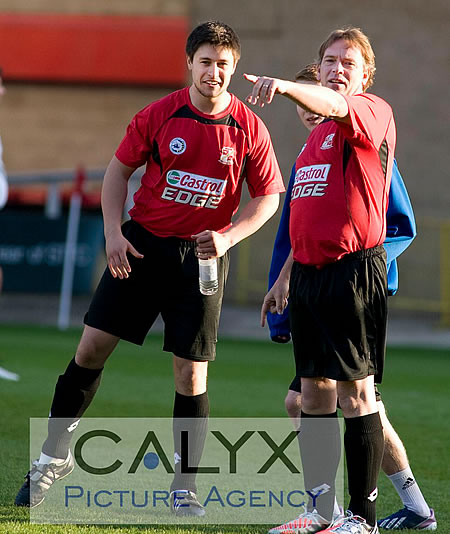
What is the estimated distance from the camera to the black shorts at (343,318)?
3854 mm

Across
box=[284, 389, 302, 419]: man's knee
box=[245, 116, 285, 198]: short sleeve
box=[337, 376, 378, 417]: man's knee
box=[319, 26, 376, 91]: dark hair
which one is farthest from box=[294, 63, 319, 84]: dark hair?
box=[337, 376, 378, 417]: man's knee

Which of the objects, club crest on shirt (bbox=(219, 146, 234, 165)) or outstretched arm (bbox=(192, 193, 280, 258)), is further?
club crest on shirt (bbox=(219, 146, 234, 165))

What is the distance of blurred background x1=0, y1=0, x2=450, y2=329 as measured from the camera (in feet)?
58.3

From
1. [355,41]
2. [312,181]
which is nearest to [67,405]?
[312,181]

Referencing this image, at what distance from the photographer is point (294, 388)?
4617 mm

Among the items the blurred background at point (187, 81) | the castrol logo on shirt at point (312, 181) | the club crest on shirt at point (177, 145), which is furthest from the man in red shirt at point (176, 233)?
the blurred background at point (187, 81)

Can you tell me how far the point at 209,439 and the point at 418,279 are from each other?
39.9 ft

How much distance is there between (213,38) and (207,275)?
3.36 ft

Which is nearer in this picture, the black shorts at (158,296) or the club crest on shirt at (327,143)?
the club crest on shirt at (327,143)

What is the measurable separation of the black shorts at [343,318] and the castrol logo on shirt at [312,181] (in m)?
0.28

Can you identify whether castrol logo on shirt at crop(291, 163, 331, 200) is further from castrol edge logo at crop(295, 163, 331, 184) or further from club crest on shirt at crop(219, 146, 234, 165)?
club crest on shirt at crop(219, 146, 234, 165)

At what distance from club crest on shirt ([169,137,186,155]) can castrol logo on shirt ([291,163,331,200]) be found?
64cm

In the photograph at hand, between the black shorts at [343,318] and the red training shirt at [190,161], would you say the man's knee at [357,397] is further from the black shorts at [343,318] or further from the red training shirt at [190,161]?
the red training shirt at [190,161]

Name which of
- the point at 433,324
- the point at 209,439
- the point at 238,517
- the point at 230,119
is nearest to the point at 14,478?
the point at 238,517
